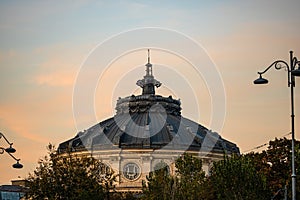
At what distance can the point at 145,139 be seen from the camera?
459 feet

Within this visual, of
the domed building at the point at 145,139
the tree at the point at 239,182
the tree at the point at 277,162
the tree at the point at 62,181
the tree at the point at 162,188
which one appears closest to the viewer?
the tree at the point at 239,182

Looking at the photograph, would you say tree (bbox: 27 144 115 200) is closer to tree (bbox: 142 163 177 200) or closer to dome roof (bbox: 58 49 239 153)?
tree (bbox: 142 163 177 200)

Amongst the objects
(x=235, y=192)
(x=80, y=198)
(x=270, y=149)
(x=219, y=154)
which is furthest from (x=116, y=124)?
(x=235, y=192)

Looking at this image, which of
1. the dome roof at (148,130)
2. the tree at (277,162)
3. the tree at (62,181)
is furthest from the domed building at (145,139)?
the tree at (62,181)

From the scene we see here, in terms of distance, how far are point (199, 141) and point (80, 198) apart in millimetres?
81110

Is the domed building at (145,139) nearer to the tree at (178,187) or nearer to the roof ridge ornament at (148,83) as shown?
the roof ridge ornament at (148,83)

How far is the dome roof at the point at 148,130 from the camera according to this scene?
460ft

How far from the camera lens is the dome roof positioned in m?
140

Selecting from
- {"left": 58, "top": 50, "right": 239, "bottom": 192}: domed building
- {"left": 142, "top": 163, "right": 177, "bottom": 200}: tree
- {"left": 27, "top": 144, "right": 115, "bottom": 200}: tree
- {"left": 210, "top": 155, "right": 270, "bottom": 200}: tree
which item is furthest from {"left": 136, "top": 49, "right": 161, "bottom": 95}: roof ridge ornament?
{"left": 210, "top": 155, "right": 270, "bottom": 200}: tree

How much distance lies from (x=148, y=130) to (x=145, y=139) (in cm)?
223

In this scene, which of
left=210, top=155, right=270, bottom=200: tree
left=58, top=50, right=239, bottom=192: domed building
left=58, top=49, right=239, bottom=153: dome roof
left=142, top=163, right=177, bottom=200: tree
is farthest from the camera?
left=58, top=49, right=239, bottom=153: dome roof

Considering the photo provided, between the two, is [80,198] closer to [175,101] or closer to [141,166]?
[141,166]

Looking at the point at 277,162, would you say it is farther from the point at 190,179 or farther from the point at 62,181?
the point at 62,181

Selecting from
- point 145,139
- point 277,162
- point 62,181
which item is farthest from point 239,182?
point 145,139
